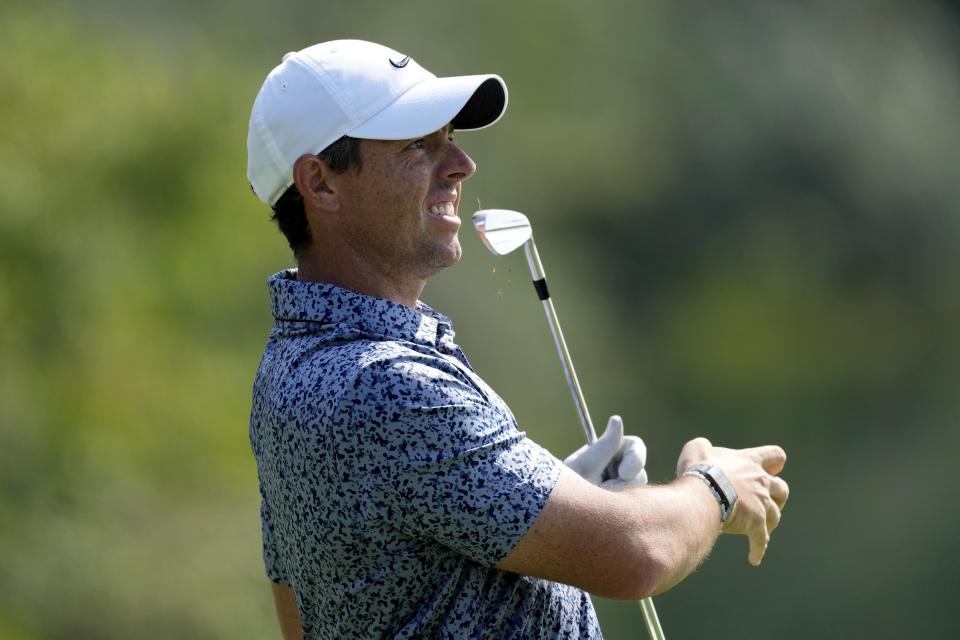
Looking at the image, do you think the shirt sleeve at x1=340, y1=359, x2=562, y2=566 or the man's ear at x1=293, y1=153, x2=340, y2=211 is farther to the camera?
the man's ear at x1=293, y1=153, x2=340, y2=211

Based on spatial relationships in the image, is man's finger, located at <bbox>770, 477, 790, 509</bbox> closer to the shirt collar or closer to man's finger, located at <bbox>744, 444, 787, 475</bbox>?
man's finger, located at <bbox>744, 444, 787, 475</bbox>

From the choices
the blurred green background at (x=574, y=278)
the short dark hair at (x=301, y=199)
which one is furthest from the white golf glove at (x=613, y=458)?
the blurred green background at (x=574, y=278)

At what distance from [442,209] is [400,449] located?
1.27ft

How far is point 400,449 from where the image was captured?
1024mm

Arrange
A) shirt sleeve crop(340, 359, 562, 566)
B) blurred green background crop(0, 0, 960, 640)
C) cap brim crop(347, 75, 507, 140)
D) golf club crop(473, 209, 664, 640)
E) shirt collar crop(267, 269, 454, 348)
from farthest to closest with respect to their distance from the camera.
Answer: blurred green background crop(0, 0, 960, 640)
golf club crop(473, 209, 664, 640)
cap brim crop(347, 75, 507, 140)
shirt collar crop(267, 269, 454, 348)
shirt sleeve crop(340, 359, 562, 566)

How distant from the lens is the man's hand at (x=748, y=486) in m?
1.23

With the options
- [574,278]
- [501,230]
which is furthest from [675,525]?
[574,278]

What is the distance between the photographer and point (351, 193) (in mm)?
1280

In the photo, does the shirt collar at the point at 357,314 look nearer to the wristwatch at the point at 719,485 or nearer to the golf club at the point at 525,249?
the wristwatch at the point at 719,485

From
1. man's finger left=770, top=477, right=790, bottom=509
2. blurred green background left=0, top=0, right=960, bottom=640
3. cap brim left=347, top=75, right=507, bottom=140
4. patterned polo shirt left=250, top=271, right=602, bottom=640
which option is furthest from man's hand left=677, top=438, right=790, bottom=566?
blurred green background left=0, top=0, right=960, bottom=640

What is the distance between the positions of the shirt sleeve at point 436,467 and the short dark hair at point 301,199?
318 millimetres

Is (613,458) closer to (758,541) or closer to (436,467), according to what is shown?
(758,541)

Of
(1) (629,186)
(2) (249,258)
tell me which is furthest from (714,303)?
(2) (249,258)

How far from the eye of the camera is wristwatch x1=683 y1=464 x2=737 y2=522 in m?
1.19
